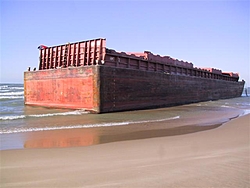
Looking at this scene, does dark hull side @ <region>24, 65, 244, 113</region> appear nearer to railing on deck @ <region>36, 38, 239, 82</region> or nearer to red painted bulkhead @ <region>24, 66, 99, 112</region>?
red painted bulkhead @ <region>24, 66, 99, 112</region>

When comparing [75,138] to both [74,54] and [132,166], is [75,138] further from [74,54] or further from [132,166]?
[74,54]

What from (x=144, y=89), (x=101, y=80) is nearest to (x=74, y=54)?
(x=101, y=80)

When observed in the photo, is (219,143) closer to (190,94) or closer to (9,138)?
(9,138)

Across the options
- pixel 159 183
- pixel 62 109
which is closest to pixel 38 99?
pixel 62 109

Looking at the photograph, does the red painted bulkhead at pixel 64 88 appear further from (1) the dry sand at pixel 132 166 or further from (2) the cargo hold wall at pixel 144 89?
(1) the dry sand at pixel 132 166

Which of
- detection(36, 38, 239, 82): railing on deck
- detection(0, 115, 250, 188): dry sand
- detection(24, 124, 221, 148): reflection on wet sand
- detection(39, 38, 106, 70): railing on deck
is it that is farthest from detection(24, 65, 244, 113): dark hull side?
detection(0, 115, 250, 188): dry sand

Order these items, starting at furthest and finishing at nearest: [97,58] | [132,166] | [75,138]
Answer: [97,58]
[75,138]
[132,166]

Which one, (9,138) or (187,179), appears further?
(9,138)

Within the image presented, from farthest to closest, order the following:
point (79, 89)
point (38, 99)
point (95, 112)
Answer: point (38, 99) → point (79, 89) → point (95, 112)

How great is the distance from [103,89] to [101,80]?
44 cm

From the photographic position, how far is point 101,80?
444 inches

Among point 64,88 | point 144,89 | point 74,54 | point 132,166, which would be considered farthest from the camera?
point 144,89

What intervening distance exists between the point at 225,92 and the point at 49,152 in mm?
29006

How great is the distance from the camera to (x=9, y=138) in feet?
19.3
